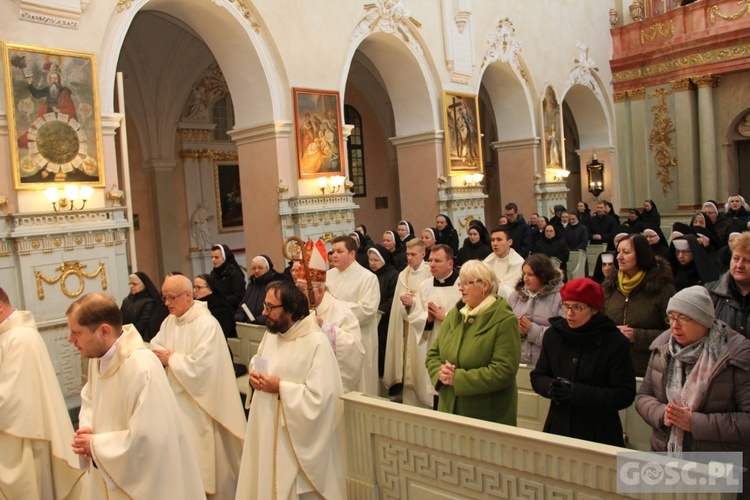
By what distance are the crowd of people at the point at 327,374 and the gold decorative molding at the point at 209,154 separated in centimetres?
1142

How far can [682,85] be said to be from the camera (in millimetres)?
19250

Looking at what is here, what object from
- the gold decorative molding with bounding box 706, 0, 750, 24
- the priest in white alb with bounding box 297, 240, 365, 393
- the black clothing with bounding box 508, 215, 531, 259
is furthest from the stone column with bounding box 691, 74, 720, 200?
the priest in white alb with bounding box 297, 240, 365, 393

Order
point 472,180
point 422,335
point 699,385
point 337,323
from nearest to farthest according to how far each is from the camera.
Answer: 1. point 699,385
2. point 337,323
3. point 422,335
4. point 472,180

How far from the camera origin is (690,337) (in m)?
3.12

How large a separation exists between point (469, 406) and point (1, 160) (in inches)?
271

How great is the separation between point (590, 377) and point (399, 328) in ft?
11.4

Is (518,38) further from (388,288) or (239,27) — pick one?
(388,288)

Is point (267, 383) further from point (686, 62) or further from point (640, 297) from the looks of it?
point (686, 62)

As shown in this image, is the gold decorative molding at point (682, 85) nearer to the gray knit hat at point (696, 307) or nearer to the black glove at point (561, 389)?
the gray knit hat at point (696, 307)

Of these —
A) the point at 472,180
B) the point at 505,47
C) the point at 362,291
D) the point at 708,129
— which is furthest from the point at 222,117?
the point at 708,129

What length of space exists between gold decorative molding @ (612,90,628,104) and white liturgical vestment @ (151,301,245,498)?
19645 mm

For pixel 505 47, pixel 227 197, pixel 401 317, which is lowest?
pixel 401 317

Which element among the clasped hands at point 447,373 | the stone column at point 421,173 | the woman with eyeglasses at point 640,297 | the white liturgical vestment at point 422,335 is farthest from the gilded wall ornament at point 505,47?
the clasped hands at point 447,373

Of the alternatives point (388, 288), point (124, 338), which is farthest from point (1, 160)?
point (124, 338)
